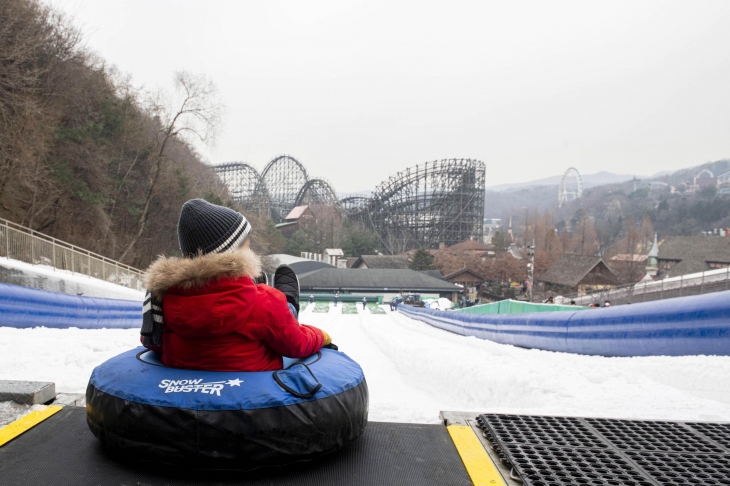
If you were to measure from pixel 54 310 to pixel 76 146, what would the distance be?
14.1 metres

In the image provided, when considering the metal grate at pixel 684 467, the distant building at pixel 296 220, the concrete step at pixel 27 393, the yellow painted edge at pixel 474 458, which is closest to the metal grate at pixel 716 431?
the metal grate at pixel 684 467

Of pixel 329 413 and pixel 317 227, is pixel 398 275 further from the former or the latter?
pixel 329 413

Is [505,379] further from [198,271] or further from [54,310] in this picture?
[54,310]

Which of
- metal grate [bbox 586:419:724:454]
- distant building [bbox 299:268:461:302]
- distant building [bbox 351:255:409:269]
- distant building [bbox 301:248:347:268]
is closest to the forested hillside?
distant building [bbox 299:268:461:302]

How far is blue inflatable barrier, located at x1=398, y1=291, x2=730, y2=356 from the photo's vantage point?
371 cm

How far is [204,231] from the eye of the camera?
2014 mm

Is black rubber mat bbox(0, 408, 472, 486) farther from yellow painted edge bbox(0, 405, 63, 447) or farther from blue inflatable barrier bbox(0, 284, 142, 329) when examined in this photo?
blue inflatable barrier bbox(0, 284, 142, 329)

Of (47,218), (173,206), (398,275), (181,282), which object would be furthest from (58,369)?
(398,275)

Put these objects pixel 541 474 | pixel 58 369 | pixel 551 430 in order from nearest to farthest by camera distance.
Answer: pixel 541 474 < pixel 551 430 < pixel 58 369

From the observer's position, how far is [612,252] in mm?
72250

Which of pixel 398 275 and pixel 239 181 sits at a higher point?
pixel 239 181

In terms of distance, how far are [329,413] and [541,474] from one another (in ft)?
2.49

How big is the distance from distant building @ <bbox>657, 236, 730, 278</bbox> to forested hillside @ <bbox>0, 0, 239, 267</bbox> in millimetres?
34110

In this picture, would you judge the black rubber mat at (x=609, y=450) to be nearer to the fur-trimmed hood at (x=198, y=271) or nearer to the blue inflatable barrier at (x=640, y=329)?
the fur-trimmed hood at (x=198, y=271)
